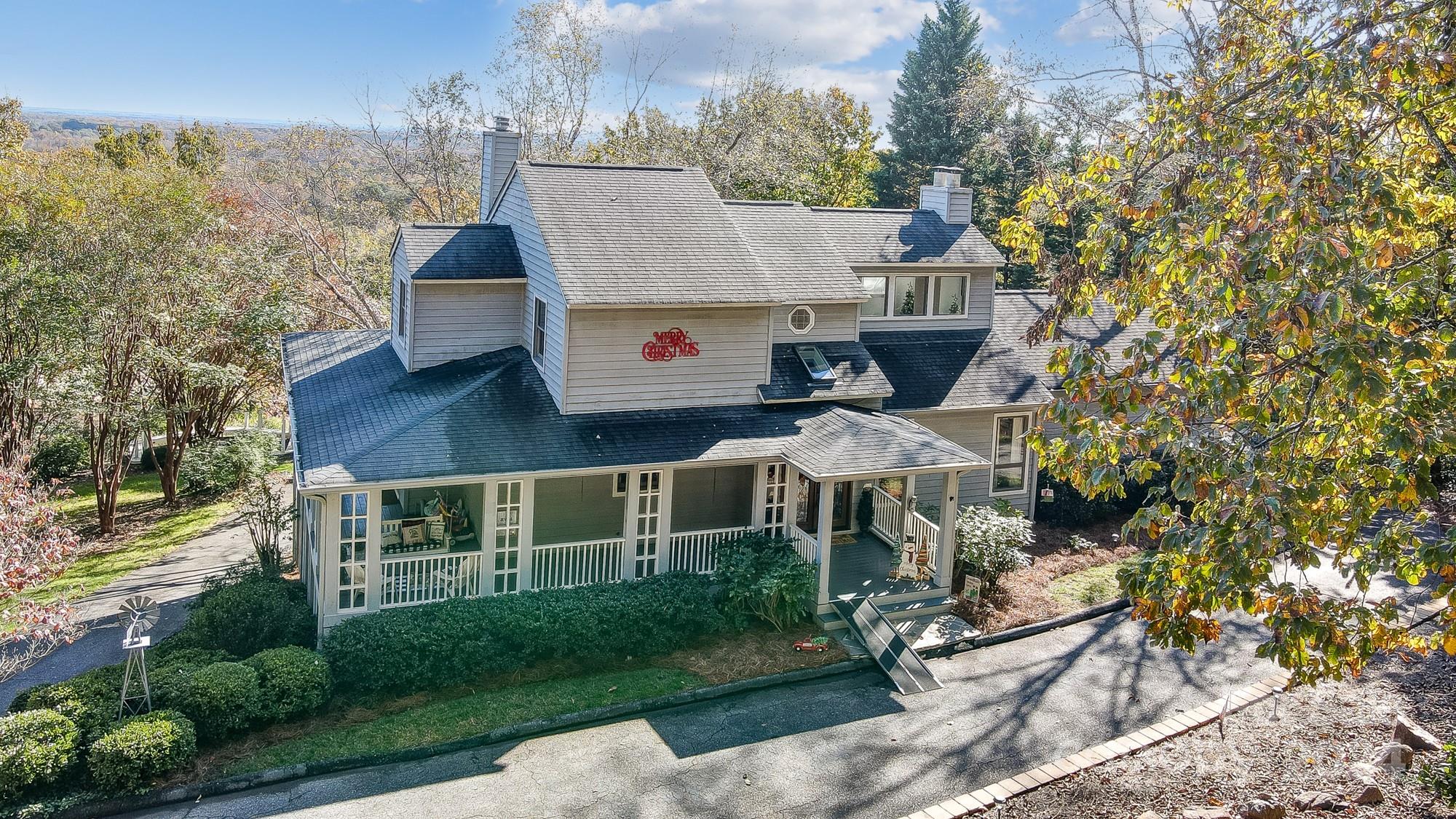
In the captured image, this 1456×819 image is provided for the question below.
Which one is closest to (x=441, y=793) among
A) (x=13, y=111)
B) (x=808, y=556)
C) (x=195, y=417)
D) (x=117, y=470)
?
(x=808, y=556)

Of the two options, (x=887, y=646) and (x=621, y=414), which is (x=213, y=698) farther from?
(x=887, y=646)

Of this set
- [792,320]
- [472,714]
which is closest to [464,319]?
[792,320]

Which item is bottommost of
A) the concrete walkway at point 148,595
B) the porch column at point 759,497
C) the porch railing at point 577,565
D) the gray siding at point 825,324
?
the concrete walkway at point 148,595

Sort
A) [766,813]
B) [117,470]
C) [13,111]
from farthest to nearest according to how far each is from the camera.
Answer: [13,111] → [117,470] → [766,813]

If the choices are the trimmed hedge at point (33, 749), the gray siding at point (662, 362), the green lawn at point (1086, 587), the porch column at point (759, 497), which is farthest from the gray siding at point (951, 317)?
the trimmed hedge at point (33, 749)

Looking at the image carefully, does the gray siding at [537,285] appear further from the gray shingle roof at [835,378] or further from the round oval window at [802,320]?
the round oval window at [802,320]

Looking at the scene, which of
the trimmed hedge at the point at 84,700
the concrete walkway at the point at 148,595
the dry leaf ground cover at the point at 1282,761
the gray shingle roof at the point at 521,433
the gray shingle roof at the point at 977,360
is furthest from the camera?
the gray shingle roof at the point at 977,360

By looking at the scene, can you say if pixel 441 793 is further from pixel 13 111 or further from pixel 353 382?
pixel 13 111

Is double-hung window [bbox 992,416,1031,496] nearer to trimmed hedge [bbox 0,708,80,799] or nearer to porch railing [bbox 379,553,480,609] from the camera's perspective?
porch railing [bbox 379,553,480,609]
